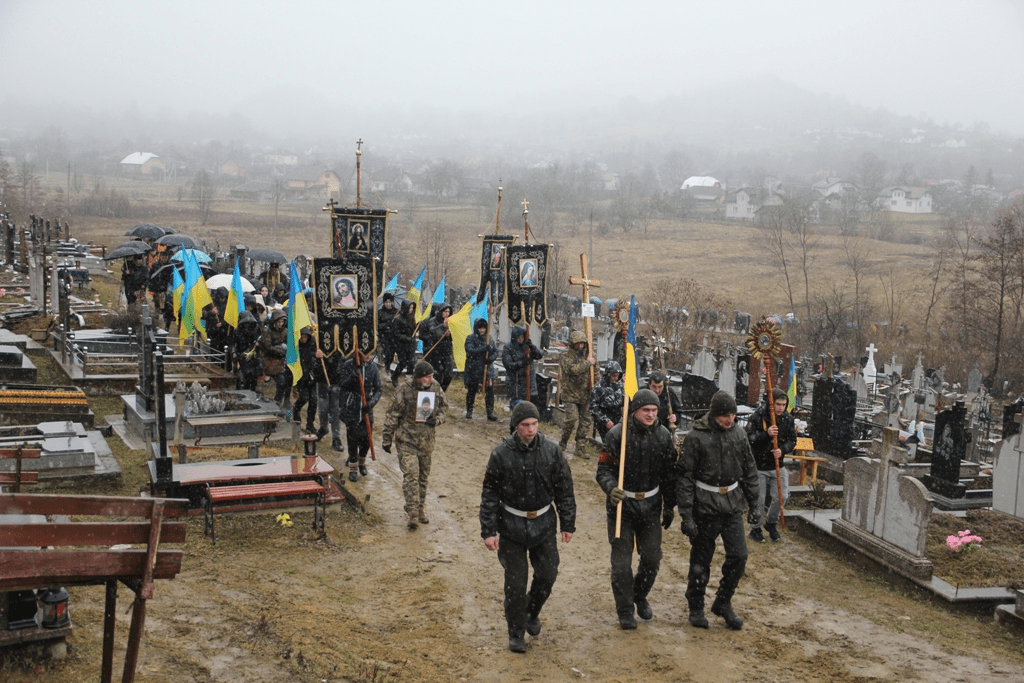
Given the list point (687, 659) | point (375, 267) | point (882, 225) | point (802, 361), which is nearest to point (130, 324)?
point (375, 267)

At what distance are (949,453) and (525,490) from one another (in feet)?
26.5

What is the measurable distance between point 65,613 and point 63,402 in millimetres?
7471

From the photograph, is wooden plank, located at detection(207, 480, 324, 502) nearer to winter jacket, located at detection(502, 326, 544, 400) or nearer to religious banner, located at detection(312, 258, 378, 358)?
religious banner, located at detection(312, 258, 378, 358)

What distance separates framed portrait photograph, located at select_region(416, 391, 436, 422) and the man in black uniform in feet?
10.5

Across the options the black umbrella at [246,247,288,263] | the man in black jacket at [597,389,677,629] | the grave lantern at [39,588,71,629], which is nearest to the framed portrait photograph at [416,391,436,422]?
the man in black jacket at [597,389,677,629]

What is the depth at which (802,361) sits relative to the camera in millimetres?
26484

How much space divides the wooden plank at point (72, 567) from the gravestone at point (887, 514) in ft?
22.7

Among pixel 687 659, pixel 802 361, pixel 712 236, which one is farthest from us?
pixel 712 236

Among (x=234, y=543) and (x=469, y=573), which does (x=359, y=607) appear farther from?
(x=234, y=543)

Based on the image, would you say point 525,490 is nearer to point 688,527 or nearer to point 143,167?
point 688,527

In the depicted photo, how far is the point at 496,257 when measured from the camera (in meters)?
18.0

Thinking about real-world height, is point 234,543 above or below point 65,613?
below

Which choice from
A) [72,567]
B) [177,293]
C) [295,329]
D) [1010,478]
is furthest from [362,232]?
[72,567]

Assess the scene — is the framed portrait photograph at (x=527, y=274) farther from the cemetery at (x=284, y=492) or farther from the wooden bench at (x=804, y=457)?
the wooden bench at (x=804, y=457)
